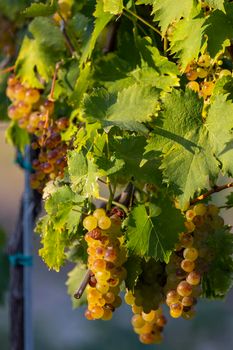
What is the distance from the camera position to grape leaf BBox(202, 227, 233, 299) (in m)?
1.49

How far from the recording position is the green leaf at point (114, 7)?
146cm

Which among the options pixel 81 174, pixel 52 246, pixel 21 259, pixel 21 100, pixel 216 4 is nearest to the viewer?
pixel 216 4

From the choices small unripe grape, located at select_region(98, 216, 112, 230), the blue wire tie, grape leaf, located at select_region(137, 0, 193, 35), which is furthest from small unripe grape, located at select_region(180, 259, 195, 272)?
the blue wire tie

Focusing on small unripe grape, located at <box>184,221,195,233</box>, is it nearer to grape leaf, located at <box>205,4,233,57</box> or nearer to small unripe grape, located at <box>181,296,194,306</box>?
small unripe grape, located at <box>181,296,194,306</box>

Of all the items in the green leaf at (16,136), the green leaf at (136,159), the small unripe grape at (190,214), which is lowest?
the green leaf at (16,136)

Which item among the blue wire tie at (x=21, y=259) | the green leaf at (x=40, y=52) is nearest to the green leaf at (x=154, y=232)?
the green leaf at (x=40, y=52)

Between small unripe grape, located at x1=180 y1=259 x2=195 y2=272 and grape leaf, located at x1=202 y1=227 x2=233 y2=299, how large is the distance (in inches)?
2.1

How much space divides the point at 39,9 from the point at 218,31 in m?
0.40

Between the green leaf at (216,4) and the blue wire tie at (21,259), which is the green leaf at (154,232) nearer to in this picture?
the green leaf at (216,4)

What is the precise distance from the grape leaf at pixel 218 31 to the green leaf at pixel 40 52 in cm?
59

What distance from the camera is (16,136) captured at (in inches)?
81.2

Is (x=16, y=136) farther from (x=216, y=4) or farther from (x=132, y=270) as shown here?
(x=216, y=4)

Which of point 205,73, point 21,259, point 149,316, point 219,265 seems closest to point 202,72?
point 205,73

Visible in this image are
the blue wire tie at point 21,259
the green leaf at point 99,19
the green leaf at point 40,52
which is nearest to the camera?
the green leaf at point 99,19
